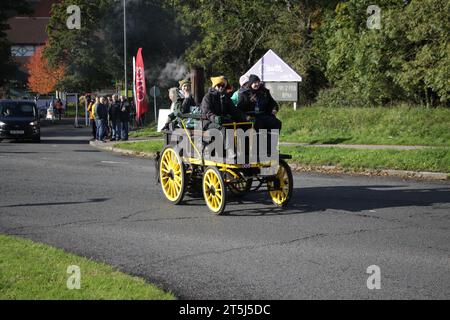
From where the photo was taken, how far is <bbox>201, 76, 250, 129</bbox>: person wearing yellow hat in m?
10.5

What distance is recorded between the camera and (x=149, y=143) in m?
23.9

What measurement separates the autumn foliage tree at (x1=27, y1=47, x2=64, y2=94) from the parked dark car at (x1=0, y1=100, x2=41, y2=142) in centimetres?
4547

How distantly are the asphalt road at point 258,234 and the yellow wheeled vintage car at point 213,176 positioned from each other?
26cm

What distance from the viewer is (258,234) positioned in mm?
8922

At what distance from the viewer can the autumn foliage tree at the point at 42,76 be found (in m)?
74.9

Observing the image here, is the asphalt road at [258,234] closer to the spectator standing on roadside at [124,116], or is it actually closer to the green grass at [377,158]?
the green grass at [377,158]

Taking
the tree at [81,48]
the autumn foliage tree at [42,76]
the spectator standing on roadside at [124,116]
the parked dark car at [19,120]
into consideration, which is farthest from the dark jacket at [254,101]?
the autumn foliage tree at [42,76]

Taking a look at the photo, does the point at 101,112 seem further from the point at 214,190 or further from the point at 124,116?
the point at 214,190

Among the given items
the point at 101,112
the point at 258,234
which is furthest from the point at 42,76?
the point at 258,234

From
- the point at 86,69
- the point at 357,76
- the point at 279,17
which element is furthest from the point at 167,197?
the point at 86,69

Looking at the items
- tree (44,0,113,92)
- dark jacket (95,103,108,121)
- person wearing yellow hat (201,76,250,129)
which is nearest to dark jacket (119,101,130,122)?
dark jacket (95,103,108,121)

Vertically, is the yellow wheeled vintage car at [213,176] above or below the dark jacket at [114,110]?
below

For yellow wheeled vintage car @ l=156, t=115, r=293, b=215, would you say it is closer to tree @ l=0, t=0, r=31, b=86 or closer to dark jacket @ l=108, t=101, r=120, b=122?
dark jacket @ l=108, t=101, r=120, b=122

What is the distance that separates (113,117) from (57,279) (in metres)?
21.5
